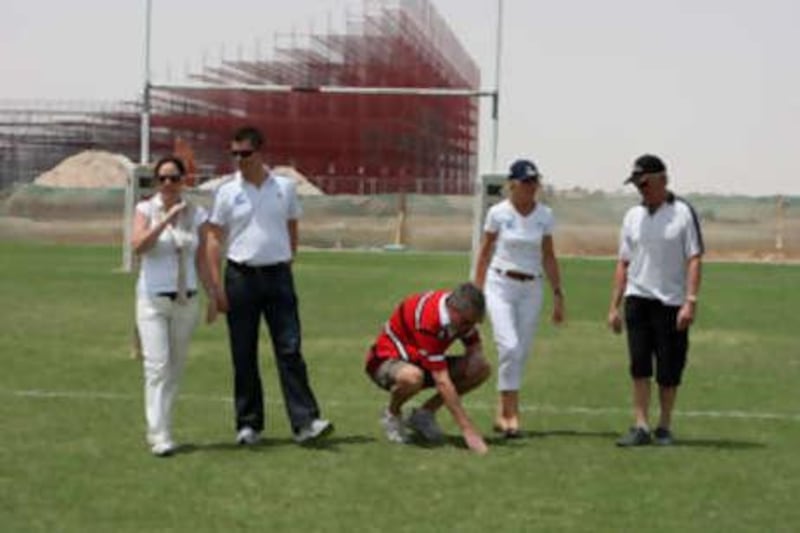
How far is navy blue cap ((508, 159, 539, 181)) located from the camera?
30.5ft

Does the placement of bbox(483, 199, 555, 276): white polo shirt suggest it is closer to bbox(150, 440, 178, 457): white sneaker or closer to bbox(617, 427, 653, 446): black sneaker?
bbox(617, 427, 653, 446): black sneaker

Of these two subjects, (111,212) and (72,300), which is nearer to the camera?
(72,300)

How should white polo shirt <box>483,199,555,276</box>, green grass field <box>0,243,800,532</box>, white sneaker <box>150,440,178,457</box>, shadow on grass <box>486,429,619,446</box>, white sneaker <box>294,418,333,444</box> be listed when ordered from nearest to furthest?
green grass field <box>0,243,800,532</box> → white sneaker <box>150,440,178,457</box> → white sneaker <box>294,418,333,444</box> → shadow on grass <box>486,429,619,446</box> → white polo shirt <box>483,199,555,276</box>

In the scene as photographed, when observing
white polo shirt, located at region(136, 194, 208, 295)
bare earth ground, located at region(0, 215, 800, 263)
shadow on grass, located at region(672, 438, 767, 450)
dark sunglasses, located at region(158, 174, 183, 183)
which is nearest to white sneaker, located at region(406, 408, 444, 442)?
shadow on grass, located at region(672, 438, 767, 450)

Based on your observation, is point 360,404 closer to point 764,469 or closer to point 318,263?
point 764,469

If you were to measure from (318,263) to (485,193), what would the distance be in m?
13.7

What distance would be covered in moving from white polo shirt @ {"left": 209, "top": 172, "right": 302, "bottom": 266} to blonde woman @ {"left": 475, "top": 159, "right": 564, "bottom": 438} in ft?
4.73

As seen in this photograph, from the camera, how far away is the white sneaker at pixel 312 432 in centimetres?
895

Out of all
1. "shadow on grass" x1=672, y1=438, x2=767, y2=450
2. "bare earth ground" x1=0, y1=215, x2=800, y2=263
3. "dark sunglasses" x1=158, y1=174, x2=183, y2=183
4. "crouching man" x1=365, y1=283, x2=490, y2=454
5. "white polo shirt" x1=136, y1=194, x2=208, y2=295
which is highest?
"dark sunglasses" x1=158, y1=174, x2=183, y2=183

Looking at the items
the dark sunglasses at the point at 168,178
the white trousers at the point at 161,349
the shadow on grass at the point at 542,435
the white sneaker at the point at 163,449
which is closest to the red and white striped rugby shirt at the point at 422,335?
the shadow on grass at the point at 542,435

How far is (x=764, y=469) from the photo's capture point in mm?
8445

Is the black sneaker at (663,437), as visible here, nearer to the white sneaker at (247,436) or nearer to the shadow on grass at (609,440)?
the shadow on grass at (609,440)

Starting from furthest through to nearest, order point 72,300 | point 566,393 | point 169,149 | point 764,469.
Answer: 1. point 169,149
2. point 72,300
3. point 566,393
4. point 764,469

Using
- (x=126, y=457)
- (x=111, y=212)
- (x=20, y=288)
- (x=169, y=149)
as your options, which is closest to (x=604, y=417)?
(x=126, y=457)
